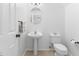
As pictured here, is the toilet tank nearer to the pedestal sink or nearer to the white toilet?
the white toilet

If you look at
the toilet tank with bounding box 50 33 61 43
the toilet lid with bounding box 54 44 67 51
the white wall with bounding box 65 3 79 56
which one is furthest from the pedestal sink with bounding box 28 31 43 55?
the white wall with bounding box 65 3 79 56

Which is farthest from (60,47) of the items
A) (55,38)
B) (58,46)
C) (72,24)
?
(72,24)

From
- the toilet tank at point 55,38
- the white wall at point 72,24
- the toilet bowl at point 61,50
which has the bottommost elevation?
the toilet bowl at point 61,50

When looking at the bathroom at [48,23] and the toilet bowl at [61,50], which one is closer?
the bathroom at [48,23]

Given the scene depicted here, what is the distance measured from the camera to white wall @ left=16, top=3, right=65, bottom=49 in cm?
161

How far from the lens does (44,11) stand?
1617 mm

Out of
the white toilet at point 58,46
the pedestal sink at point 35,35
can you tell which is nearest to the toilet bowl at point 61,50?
the white toilet at point 58,46

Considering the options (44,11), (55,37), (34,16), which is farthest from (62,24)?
(34,16)

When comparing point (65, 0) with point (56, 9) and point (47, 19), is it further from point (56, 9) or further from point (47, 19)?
point (47, 19)

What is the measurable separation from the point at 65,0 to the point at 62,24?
44 cm

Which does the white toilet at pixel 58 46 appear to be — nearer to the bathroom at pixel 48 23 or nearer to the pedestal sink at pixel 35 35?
the bathroom at pixel 48 23

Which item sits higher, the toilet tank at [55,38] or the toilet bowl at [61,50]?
the toilet tank at [55,38]

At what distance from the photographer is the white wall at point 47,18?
1608 mm

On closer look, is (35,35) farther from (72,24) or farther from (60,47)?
(72,24)
